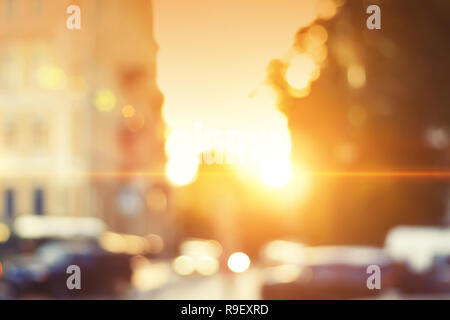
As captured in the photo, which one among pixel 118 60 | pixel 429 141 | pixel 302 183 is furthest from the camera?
pixel 118 60

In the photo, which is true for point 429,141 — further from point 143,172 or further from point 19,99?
point 143,172

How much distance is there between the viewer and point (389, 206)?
1422 centimetres

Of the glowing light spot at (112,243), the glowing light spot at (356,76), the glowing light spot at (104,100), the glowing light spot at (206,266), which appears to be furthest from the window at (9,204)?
the glowing light spot at (356,76)

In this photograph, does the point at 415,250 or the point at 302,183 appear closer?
the point at 415,250

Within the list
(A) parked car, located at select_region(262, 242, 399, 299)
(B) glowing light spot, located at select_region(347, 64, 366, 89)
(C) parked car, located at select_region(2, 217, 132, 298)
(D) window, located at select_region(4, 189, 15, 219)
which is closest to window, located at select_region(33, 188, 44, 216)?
(D) window, located at select_region(4, 189, 15, 219)

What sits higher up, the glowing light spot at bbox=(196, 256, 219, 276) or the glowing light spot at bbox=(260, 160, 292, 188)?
the glowing light spot at bbox=(260, 160, 292, 188)

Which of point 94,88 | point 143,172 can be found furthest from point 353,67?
point 143,172

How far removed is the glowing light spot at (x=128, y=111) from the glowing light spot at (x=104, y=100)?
262cm

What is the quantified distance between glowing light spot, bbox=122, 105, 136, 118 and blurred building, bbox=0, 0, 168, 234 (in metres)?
1.12

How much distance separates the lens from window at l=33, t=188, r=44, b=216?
29203 mm

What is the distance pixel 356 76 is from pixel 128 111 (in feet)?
87.0

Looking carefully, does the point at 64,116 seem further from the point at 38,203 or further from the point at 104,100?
the point at 38,203

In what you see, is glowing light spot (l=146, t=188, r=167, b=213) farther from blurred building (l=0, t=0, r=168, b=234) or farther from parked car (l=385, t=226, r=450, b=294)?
parked car (l=385, t=226, r=450, b=294)
